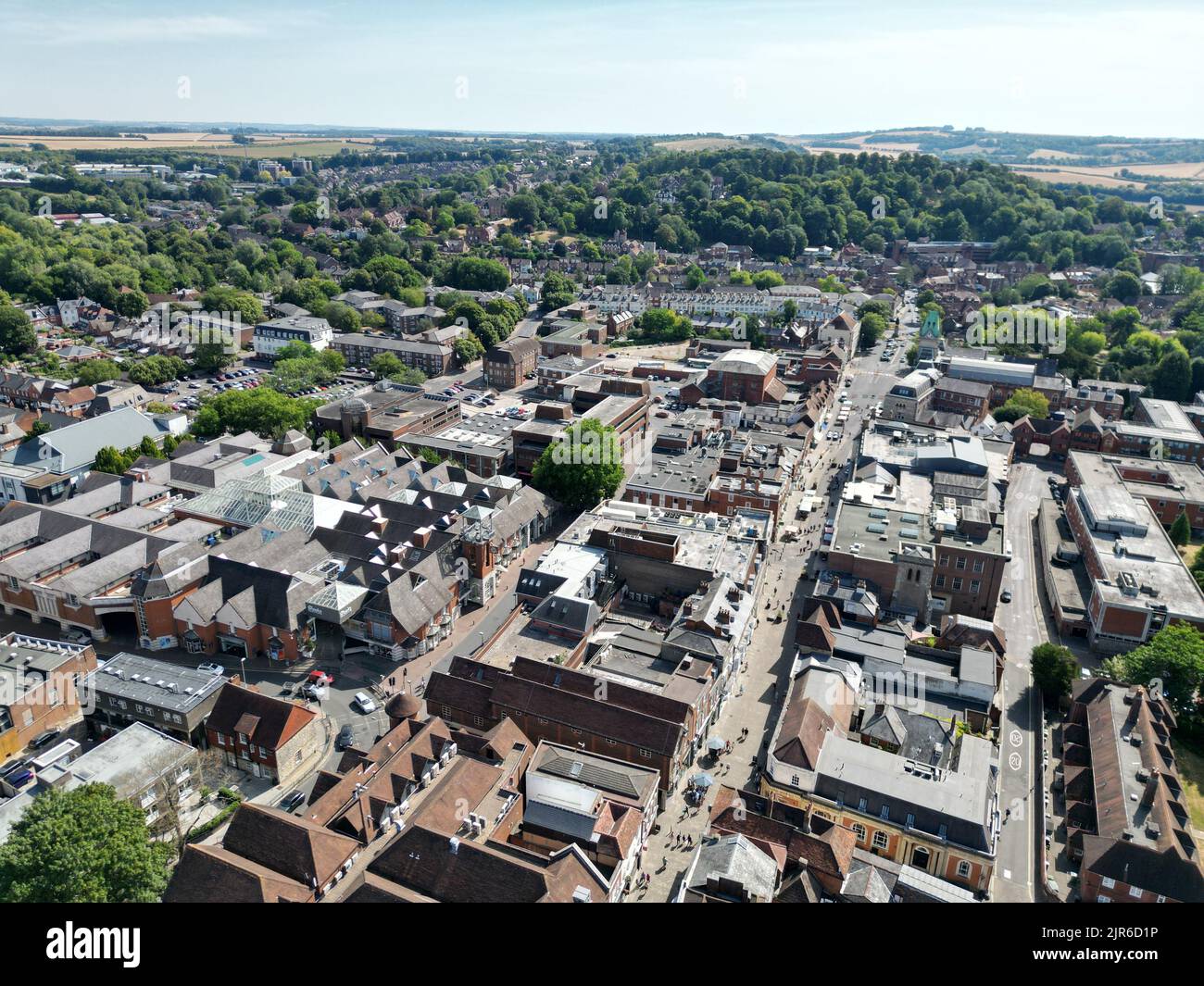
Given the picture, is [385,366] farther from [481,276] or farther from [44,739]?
[44,739]

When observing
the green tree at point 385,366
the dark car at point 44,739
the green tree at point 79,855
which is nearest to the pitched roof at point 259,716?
the green tree at point 79,855

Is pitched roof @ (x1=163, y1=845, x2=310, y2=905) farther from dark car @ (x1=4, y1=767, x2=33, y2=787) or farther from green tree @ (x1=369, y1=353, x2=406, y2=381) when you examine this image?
green tree @ (x1=369, y1=353, x2=406, y2=381)

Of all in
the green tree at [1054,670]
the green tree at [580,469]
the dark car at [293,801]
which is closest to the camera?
the dark car at [293,801]

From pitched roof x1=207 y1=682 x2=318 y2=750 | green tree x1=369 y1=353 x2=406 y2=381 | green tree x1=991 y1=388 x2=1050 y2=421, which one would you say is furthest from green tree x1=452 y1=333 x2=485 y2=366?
pitched roof x1=207 y1=682 x2=318 y2=750

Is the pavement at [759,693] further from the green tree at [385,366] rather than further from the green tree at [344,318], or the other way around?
the green tree at [344,318]

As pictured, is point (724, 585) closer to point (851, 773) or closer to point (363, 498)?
point (851, 773)

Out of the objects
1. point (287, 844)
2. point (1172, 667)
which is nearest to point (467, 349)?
point (287, 844)

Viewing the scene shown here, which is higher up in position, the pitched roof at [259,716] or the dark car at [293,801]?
the pitched roof at [259,716]
